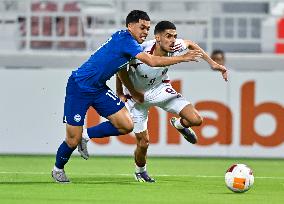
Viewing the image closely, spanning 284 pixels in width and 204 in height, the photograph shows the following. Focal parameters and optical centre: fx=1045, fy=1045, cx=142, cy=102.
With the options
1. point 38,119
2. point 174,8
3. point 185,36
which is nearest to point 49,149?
point 38,119

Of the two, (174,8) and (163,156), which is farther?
(174,8)

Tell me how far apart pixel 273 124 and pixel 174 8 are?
6709mm

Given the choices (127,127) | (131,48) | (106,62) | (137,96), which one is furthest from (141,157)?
(131,48)

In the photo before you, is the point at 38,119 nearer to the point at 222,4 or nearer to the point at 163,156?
the point at 163,156

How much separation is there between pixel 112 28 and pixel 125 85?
869cm

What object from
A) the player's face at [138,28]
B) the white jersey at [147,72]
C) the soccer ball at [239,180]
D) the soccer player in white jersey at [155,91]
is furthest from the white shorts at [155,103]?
the soccer ball at [239,180]

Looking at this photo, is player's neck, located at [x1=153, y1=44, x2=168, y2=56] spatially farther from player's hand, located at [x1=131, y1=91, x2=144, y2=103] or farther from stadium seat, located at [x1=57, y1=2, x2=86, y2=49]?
stadium seat, located at [x1=57, y1=2, x2=86, y2=49]

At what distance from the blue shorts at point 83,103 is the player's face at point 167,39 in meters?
0.94

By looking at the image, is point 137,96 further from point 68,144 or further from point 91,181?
point 68,144

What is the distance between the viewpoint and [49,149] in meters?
18.2

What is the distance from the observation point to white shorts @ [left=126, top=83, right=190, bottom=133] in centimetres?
1322

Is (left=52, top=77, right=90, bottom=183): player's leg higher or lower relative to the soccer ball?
higher

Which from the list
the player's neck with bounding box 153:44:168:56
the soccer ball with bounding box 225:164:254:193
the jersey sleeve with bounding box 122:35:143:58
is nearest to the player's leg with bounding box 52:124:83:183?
the jersey sleeve with bounding box 122:35:143:58

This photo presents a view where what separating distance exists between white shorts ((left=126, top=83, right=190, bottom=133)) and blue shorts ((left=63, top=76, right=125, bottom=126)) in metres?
0.83
